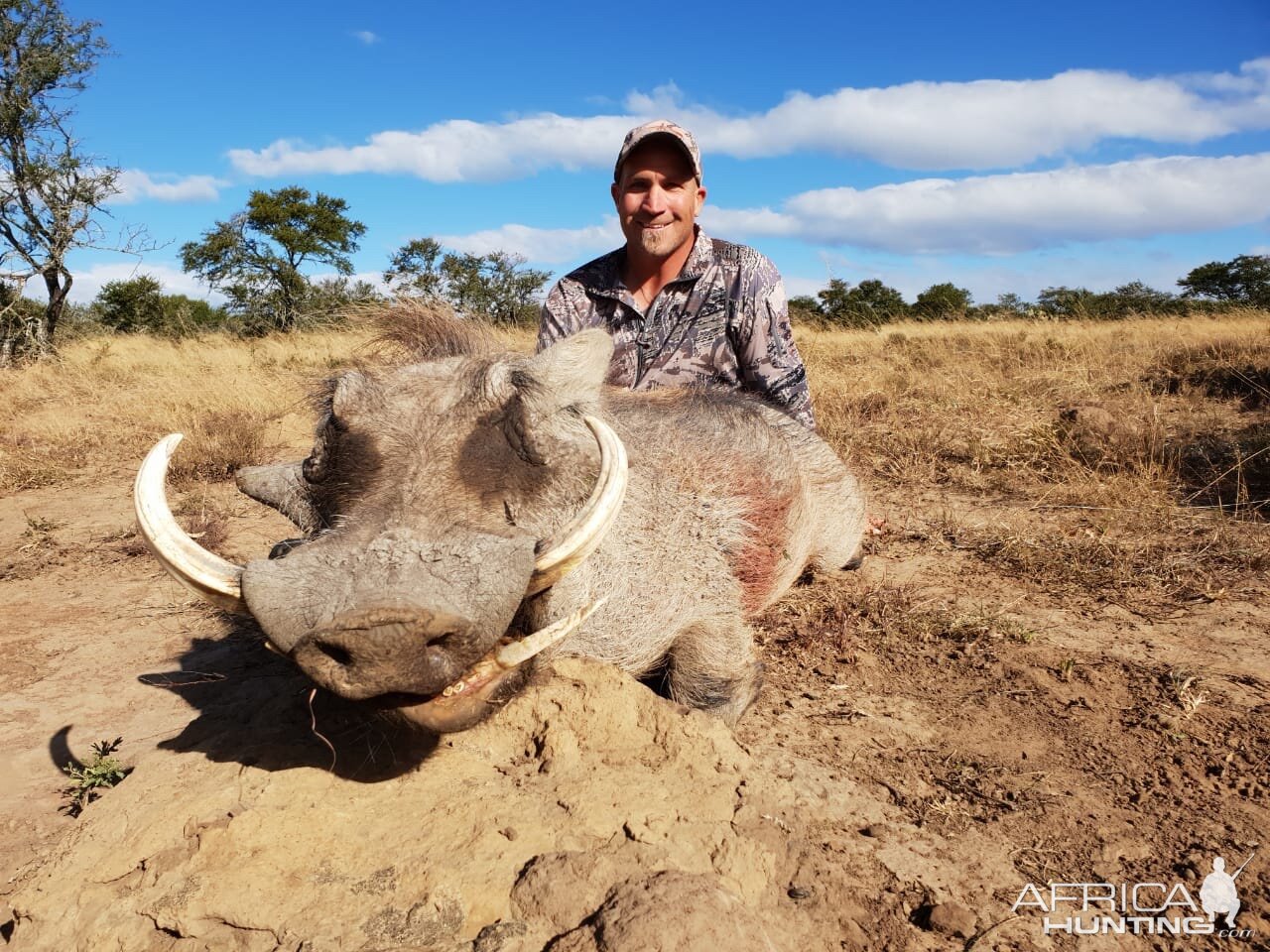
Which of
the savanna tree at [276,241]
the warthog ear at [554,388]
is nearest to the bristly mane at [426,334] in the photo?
the warthog ear at [554,388]

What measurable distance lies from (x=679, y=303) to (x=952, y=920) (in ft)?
9.49

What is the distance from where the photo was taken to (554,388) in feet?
8.00

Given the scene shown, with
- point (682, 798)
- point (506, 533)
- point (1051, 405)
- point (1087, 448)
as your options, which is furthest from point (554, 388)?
point (1051, 405)

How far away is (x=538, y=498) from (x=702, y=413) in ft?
3.80

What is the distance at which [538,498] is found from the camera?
214 centimetres

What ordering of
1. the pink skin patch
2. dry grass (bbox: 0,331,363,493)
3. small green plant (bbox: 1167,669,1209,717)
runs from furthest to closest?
dry grass (bbox: 0,331,363,493) < the pink skin patch < small green plant (bbox: 1167,669,1209,717)

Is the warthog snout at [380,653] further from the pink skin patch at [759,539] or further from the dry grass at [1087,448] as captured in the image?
the dry grass at [1087,448]

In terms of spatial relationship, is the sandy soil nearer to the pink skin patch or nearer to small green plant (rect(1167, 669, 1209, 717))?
small green plant (rect(1167, 669, 1209, 717))

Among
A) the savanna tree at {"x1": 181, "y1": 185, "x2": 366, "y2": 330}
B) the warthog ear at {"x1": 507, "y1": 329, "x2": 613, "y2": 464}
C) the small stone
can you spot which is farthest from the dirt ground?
the savanna tree at {"x1": 181, "y1": 185, "x2": 366, "y2": 330}

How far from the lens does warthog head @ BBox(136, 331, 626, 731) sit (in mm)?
1595

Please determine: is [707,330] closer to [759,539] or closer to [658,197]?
[658,197]

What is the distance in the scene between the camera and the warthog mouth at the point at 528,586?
5.99 ft

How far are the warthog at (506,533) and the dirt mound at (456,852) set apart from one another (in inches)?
9.3

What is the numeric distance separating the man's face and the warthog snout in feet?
8.84
